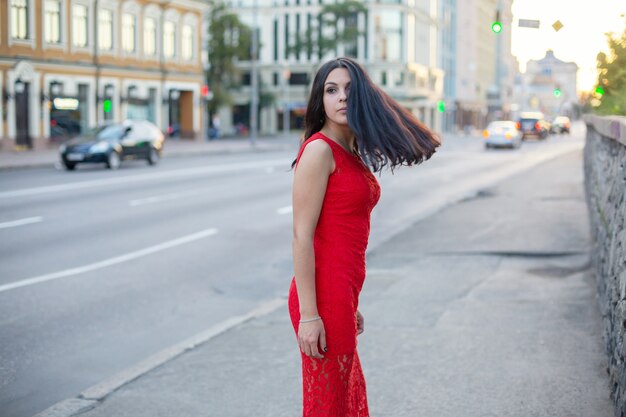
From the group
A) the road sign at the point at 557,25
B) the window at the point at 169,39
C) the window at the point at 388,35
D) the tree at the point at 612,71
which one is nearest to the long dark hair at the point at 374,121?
the tree at the point at 612,71

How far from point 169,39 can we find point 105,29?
7241mm

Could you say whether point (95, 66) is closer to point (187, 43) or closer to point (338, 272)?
point (187, 43)

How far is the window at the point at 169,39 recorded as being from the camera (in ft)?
171

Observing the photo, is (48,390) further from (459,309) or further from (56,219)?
(56,219)

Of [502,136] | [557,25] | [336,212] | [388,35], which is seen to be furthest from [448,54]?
[336,212]

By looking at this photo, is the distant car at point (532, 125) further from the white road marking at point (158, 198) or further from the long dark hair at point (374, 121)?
the long dark hair at point (374, 121)

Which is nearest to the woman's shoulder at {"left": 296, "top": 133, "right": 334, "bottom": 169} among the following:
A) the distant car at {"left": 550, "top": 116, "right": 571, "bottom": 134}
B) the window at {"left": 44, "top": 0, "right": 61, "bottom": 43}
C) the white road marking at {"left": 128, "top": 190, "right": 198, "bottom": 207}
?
the white road marking at {"left": 128, "top": 190, "right": 198, "bottom": 207}

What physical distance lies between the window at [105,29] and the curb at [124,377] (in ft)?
131

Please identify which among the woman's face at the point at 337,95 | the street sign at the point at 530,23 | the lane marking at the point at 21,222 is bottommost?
the lane marking at the point at 21,222

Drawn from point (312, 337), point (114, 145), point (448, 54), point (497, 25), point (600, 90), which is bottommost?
point (114, 145)

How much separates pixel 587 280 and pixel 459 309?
1964mm

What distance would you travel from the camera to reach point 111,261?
11.3 metres

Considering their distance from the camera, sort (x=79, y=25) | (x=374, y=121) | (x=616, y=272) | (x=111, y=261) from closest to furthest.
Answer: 1. (x=374, y=121)
2. (x=616, y=272)
3. (x=111, y=261)
4. (x=79, y=25)

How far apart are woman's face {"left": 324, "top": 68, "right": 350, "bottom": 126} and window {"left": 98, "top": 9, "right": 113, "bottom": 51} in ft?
143
